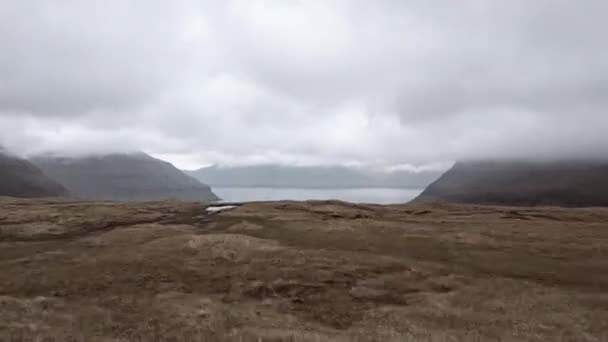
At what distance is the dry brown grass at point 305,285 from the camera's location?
85.4 feet

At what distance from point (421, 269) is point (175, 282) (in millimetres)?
22955

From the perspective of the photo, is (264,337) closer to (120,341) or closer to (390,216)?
(120,341)

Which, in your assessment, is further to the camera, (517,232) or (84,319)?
(517,232)

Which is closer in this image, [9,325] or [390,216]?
[9,325]

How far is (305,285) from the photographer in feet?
119

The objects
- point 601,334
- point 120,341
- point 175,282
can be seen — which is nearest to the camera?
point 120,341

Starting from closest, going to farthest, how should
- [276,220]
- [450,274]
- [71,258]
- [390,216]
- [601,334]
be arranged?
1. [601,334]
2. [450,274]
3. [71,258]
4. [276,220]
5. [390,216]

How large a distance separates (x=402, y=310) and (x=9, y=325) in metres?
25.2

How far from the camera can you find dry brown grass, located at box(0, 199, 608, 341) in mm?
26016

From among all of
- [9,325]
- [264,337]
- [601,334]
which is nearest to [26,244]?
[9,325]

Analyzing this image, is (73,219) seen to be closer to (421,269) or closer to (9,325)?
(9,325)

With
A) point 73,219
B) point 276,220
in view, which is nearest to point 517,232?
point 276,220

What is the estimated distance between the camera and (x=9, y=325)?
25969mm

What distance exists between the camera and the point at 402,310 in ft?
99.4
